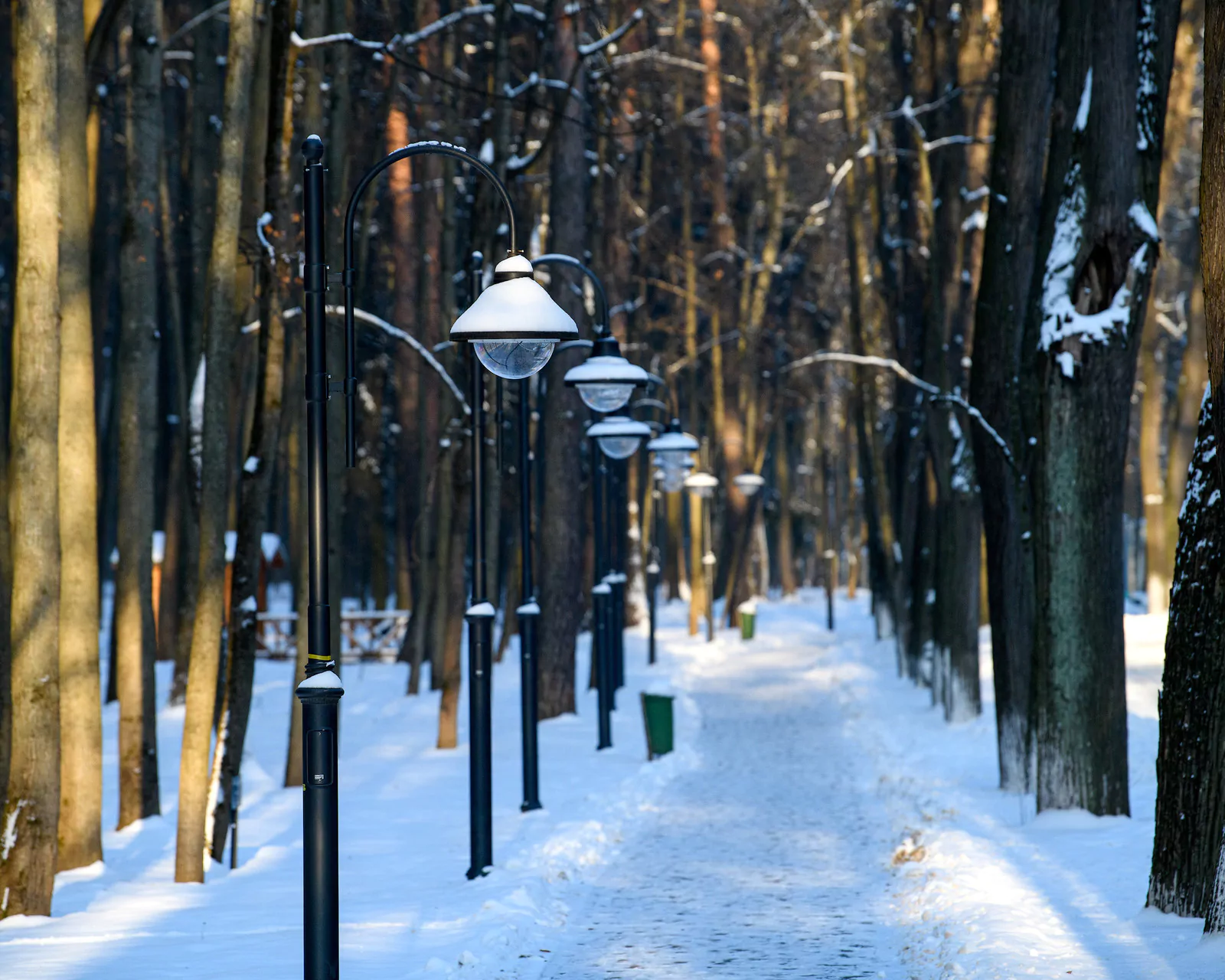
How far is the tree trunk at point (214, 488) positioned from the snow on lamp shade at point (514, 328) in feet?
15.2

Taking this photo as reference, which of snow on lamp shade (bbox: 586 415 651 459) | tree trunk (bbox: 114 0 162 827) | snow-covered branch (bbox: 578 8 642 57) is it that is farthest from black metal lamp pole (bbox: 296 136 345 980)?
snow-covered branch (bbox: 578 8 642 57)

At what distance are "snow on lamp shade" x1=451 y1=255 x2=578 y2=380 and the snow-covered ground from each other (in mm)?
3210

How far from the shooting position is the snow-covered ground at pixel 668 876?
344 inches

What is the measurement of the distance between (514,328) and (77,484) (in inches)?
201

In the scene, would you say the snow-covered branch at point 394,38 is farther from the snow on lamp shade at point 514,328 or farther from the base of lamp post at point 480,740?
the snow on lamp shade at point 514,328

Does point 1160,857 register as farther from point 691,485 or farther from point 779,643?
point 779,643

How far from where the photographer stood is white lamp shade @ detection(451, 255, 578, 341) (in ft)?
25.9

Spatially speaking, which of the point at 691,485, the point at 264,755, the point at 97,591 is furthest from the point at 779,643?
the point at 97,591

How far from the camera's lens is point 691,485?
2995cm

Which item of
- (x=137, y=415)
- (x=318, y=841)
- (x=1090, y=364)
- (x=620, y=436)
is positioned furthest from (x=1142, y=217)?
(x=137, y=415)

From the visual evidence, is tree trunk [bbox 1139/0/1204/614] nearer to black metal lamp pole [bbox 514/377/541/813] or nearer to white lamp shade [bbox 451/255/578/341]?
black metal lamp pole [bbox 514/377/541/813]

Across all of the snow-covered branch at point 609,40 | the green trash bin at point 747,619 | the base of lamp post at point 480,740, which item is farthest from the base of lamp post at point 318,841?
the green trash bin at point 747,619

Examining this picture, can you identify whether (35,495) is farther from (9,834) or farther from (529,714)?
(529,714)

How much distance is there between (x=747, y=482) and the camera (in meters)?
34.6
